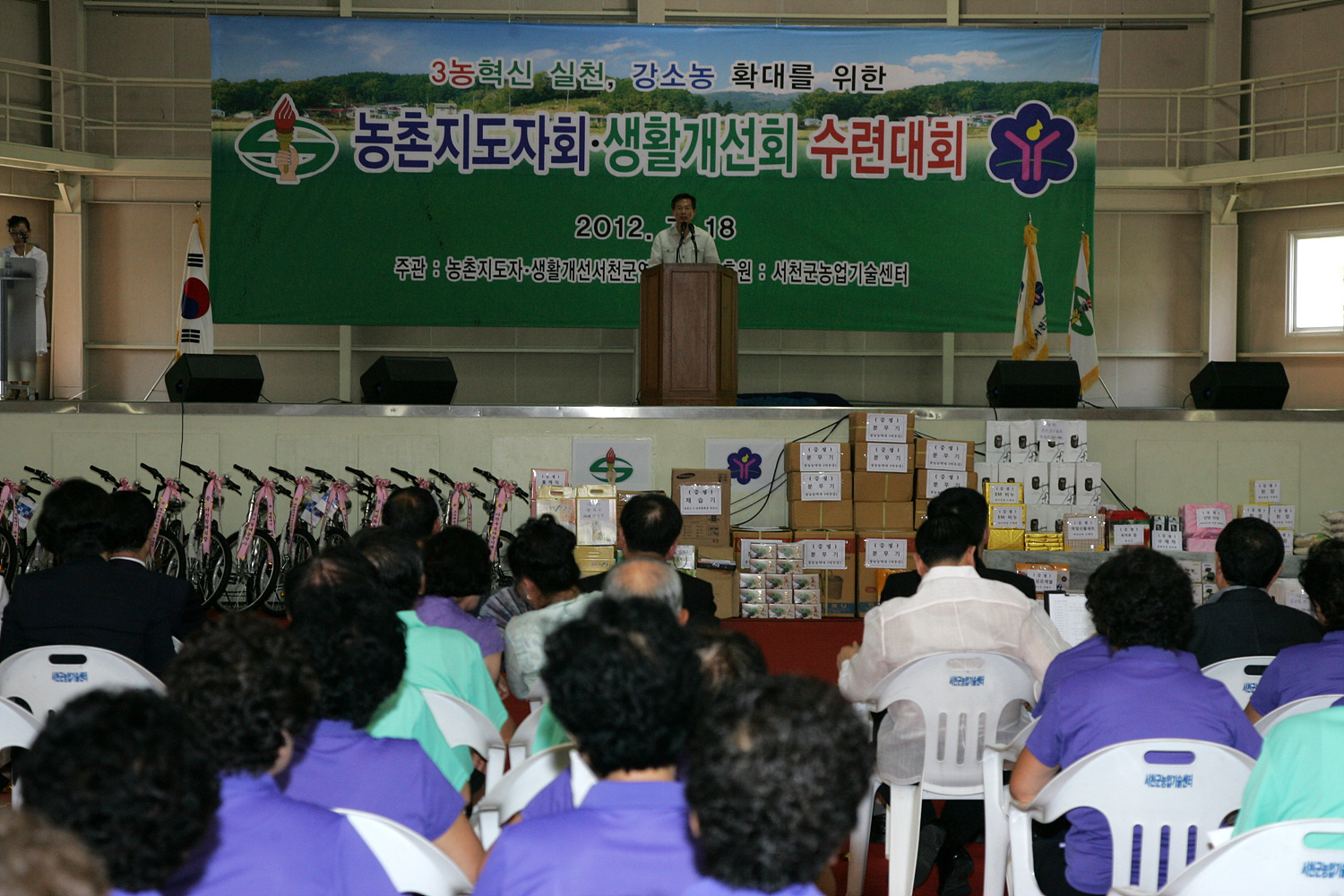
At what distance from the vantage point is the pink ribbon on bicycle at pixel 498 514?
7.18 m

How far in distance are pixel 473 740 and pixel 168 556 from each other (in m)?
5.00

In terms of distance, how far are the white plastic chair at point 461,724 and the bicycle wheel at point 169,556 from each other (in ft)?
16.0

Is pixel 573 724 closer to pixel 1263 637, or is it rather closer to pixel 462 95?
pixel 1263 637

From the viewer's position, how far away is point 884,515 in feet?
24.3

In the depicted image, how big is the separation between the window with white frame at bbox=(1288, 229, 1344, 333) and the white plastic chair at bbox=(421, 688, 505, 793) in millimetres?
10988

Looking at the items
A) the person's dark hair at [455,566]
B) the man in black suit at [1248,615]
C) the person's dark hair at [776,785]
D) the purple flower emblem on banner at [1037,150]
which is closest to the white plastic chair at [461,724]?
the person's dark hair at [455,566]

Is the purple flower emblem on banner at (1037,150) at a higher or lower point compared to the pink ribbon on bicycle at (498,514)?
higher

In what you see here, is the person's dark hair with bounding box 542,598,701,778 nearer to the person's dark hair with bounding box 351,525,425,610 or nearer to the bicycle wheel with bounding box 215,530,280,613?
the person's dark hair with bounding box 351,525,425,610

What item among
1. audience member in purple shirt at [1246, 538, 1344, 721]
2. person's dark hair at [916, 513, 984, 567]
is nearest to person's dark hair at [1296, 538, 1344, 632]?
audience member in purple shirt at [1246, 538, 1344, 721]

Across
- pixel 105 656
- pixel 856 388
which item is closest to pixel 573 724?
pixel 105 656

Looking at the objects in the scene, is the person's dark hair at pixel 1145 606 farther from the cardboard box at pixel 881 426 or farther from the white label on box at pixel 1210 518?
the white label on box at pixel 1210 518

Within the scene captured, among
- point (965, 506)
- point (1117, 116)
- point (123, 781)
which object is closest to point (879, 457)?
point (965, 506)

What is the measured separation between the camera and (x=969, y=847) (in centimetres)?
370

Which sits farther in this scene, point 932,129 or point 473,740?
point 932,129
